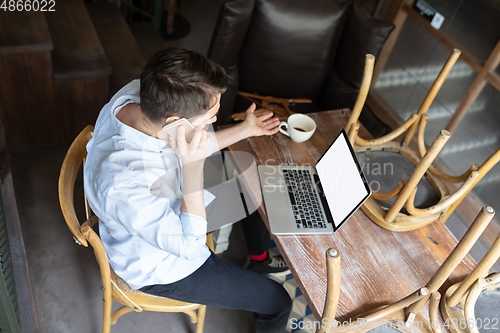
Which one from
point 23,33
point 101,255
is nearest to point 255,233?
point 101,255

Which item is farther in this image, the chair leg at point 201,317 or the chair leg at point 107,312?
the chair leg at point 201,317

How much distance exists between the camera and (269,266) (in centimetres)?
178

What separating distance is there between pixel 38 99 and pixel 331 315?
5.88ft

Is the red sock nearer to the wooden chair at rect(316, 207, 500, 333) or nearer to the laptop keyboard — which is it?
the laptop keyboard

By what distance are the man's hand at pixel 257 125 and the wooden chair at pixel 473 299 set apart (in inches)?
30.3

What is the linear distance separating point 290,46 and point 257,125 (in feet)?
2.32

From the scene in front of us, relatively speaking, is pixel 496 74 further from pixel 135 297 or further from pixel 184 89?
pixel 135 297

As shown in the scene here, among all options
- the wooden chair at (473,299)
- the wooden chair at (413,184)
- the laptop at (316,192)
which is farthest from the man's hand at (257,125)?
the wooden chair at (473,299)

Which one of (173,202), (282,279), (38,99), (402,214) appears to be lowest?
(282,279)

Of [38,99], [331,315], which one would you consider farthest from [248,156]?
[38,99]

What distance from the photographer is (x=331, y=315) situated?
2.74ft

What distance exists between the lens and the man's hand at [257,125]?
1.45 metres

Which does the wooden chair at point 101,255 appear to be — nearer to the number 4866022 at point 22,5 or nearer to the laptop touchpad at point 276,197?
the laptop touchpad at point 276,197

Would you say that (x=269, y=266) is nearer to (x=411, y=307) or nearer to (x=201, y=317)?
(x=201, y=317)
